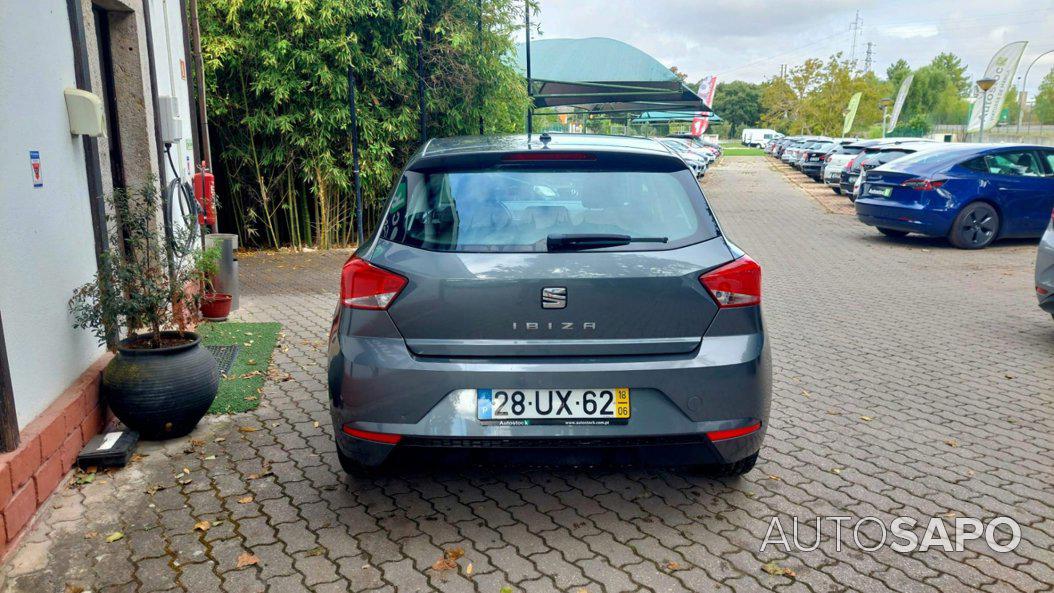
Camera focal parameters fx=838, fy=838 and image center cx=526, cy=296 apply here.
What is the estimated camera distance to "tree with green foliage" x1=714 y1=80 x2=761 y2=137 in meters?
133

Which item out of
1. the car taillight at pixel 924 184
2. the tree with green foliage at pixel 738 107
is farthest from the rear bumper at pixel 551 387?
the tree with green foliage at pixel 738 107

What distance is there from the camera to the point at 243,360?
6.18m

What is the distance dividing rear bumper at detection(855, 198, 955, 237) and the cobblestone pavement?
7.52 metres

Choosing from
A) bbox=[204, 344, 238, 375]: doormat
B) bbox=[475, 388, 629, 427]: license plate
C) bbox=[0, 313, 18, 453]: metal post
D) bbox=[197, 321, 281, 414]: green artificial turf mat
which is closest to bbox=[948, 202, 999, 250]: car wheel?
bbox=[197, 321, 281, 414]: green artificial turf mat

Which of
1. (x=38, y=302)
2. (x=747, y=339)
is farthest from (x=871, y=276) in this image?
(x=38, y=302)

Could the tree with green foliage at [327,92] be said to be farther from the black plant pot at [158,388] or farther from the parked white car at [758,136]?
the parked white car at [758,136]

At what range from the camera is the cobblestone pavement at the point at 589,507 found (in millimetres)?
3170

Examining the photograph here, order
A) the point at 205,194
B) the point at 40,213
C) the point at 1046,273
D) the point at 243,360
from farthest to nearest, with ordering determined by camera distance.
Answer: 1. the point at 205,194
2. the point at 1046,273
3. the point at 243,360
4. the point at 40,213

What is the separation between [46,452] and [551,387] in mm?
2285

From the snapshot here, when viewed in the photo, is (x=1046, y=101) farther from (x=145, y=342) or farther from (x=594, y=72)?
(x=145, y=342)

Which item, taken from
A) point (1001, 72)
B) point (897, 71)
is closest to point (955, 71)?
point (897, 71)

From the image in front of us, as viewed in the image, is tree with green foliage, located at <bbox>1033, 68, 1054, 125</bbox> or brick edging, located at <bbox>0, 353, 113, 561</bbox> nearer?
brick edging, located at <bbox>0, 353, 113, 561</bbox>

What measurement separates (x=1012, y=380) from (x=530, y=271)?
14.5 feet

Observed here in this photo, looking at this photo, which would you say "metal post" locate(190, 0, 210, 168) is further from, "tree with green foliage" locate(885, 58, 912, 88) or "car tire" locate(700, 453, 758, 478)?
"tree with green foliage" locate(885, 58, 912, 88)
